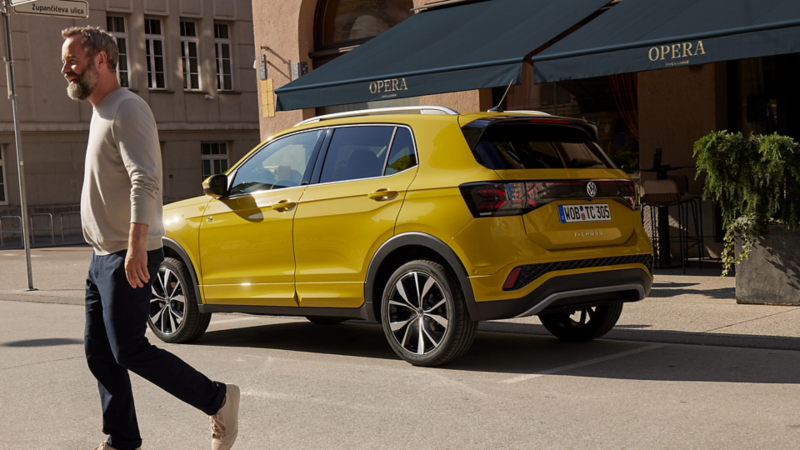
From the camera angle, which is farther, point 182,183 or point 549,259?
point 182,183

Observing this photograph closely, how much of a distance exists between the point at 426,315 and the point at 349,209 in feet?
3.15

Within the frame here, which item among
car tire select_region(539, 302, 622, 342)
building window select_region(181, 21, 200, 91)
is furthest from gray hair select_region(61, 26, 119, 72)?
building window select_region(181, 21, 200, 91)

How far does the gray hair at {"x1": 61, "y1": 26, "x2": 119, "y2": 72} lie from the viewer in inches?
172

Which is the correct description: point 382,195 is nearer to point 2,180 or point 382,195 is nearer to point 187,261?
point 187,261

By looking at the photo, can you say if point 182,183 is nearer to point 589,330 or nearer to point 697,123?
point 697,123

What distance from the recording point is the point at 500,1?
1347 centimetres

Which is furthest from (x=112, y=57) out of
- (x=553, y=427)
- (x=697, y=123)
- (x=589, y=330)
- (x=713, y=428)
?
(x=697, y=123)

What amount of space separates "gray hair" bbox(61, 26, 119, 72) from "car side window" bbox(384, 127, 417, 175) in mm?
2713

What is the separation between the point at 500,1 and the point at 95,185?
9.88 metres

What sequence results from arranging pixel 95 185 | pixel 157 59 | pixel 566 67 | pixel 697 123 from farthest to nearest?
1. pixel 157 59
2. pixel 697 123
3. pixel 566 67
4. pixel 95 185

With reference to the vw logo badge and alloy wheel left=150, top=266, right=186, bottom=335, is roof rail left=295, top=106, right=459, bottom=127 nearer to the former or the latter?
the vw logo badge

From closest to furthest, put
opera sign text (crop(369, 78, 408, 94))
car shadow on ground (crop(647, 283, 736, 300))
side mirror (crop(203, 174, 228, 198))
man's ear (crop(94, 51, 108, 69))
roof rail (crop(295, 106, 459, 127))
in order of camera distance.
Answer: man's ear (crop(94, 51, 108, 69)) → roof rail (crop(295, 106, 459, 127)) → side mirror (crop(203, 174, 228, 198)) → car shadow on ground (crop(647, 283, 736, 300)) → opera sign text (crop(369, 78, 408, 94))

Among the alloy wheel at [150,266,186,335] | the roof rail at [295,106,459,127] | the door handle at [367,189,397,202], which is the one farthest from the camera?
the alloy wheel at [150,266,186,335]

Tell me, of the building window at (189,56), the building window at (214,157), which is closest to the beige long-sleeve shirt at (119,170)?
the building window at (214,157)
